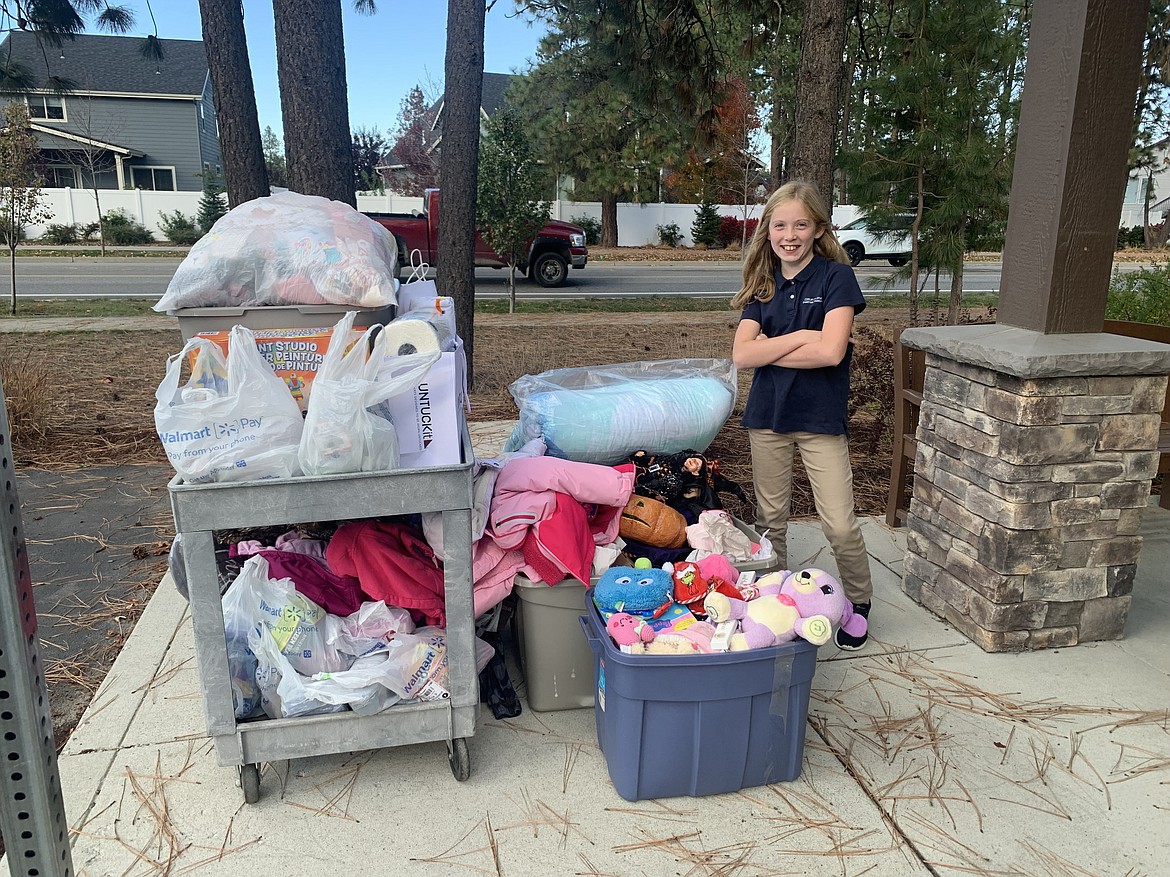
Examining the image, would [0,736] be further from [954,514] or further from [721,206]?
[721,206]

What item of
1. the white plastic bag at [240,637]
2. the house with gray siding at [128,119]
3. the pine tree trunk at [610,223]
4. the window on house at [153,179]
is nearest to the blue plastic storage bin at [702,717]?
the white plastic bag at [240,637]

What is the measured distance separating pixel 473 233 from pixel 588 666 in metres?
4.77

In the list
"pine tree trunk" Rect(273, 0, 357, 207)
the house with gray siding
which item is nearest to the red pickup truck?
"pine tree trunk" Rect(273, 0, 357, 207)

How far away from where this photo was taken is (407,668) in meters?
2.54

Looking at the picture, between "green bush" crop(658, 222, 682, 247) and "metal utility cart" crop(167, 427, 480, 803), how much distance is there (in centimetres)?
2952

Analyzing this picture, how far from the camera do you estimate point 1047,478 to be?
3205 millimetres

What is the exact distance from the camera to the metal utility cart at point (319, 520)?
7.38 feet

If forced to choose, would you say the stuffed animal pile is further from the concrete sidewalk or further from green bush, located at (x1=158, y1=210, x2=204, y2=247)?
green bush, located at (x1=158, y1=210, x2=204, y2=247)

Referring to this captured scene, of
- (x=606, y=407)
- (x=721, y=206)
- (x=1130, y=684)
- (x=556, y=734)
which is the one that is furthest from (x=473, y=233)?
(x=721, y=206)

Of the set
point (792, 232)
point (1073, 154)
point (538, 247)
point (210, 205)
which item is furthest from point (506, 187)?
point (210, 205)

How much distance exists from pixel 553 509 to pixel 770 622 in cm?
80

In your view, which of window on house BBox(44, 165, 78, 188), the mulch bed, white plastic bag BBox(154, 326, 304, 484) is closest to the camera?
white plastic bag BBox(154, 326, 304, 484)

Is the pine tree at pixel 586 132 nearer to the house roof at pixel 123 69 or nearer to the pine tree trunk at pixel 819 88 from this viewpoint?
the house roof at pixel 123 69

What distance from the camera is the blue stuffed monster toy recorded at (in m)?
2.53
